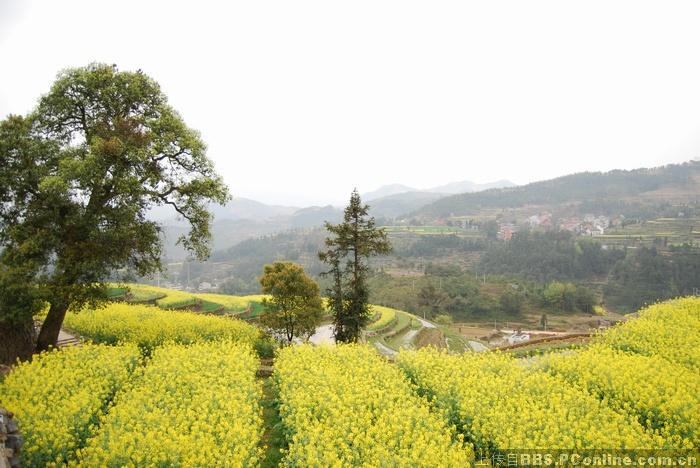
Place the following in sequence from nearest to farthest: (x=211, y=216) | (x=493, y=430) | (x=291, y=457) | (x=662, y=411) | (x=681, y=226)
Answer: (x=291, y=457) < (x=493, y=430) < (x=662, y=411) < (x=211, y=216) < (x=681, y=226)

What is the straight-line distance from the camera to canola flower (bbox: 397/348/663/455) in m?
11.3

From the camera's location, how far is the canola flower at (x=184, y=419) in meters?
10.3

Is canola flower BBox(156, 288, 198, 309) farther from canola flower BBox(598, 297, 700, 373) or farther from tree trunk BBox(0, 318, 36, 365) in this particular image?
canola flower BBox(598, 297, 700, 373)

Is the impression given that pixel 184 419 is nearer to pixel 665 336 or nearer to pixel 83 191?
pixel 83 191

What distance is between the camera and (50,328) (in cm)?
1850

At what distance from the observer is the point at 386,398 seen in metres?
13.8

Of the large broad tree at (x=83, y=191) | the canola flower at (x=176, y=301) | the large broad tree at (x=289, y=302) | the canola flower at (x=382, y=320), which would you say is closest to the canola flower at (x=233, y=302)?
the canola flower at (x=176, y=301)

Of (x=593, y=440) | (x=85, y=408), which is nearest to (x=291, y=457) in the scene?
(x=85, y=408)

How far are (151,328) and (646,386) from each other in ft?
70.5

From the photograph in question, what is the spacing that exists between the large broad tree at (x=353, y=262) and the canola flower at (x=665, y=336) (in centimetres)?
1243

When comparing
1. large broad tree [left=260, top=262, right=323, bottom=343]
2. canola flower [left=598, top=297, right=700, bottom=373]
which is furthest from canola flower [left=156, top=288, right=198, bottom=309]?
canola flower [left=598, top=297, right=700, bottom=373]

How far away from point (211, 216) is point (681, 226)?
23127 centimetres

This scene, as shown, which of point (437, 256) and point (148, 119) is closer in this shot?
point (148, 119)

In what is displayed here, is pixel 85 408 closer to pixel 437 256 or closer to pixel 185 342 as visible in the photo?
pixel 185 342
